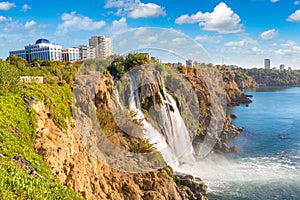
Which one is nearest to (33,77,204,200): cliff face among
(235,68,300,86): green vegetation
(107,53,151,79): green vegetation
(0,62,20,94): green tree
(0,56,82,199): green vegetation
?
(0,56,82,199): green vegetation

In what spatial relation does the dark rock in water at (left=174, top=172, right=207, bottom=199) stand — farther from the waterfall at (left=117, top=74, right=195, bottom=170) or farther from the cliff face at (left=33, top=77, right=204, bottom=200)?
the waterfall at (left=117, top=74, right=195, bottom=170)

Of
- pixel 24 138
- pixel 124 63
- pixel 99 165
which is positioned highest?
pixel 124 63

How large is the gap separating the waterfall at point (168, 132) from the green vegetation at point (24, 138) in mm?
7129

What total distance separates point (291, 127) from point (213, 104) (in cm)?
947

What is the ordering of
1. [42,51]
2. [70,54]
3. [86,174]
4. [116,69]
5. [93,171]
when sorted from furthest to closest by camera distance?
1. [70,54]
2. [42,51]
3. [116,69]
4. [93,171]
5. [86,174]

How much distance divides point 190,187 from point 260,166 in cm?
771

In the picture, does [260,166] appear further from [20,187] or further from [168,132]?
[20,187]

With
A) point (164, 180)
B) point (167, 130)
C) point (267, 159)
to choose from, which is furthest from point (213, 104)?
point (164, 180)

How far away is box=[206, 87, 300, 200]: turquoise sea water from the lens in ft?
52.4

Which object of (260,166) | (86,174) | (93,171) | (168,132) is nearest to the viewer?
(86,174)

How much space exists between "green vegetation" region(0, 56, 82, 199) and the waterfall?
23.4 feet

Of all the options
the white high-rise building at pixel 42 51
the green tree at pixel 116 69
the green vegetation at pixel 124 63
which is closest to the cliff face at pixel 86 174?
the green tree at pixel 116 69

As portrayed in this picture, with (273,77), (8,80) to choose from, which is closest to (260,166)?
(8,80)

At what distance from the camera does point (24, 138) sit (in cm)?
660
